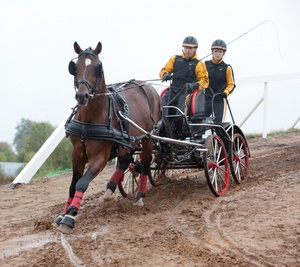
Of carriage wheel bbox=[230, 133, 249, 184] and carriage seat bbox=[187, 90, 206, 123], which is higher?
carriage seat bbox=[187, 90, 206, 123]

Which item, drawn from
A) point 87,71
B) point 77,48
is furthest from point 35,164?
point 87,71

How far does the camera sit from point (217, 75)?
9805 millimetres

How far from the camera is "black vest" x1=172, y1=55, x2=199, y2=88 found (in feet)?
30.4

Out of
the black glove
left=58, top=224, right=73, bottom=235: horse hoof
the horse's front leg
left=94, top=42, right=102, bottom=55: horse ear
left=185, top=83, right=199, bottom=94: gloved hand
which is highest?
left=94, top=42, right=102, bottom=55: horse ear

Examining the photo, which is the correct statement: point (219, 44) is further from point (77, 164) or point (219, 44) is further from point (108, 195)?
point (77, 164)

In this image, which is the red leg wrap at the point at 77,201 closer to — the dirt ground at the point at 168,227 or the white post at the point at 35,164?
the dirt ground at the point at 168,227

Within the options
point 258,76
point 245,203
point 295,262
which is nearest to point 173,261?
point 295,262

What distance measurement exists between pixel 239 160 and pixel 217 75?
59.8 inches

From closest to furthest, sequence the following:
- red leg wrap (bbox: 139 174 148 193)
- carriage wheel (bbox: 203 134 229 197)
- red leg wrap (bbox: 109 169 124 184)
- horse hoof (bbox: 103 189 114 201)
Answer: horse hoof (bbox: 103 189 114 201)
red leg wrap (bbox: 109 169 124 184)
red leg wrap (bbox: 139 174 148 193)
carriage wheel (bbox: 203 134 229 197)

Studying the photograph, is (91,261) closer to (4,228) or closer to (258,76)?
(4,228)

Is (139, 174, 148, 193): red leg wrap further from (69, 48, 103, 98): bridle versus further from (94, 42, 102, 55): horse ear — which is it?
(94, 42, 102, 55): horse ear

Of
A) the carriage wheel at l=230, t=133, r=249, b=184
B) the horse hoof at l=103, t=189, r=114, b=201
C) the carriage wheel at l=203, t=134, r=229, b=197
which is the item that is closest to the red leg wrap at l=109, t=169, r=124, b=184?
the horse hoof at l=103, t=189, r=114, b=201

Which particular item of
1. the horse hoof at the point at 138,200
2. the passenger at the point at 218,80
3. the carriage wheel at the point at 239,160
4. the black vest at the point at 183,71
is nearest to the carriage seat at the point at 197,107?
the black vest at the point at 183,71

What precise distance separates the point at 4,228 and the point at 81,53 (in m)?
2.34
